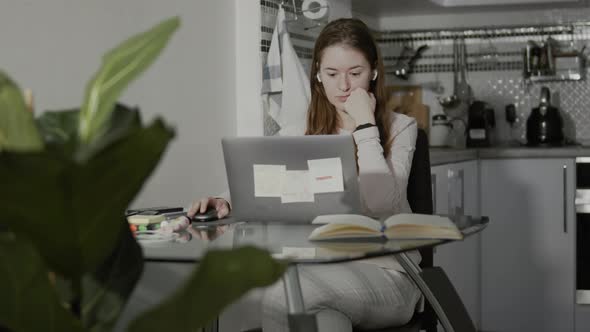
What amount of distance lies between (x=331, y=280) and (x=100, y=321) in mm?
1323

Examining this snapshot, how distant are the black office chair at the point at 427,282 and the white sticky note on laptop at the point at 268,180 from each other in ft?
1.44

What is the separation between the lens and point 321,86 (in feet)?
8.88

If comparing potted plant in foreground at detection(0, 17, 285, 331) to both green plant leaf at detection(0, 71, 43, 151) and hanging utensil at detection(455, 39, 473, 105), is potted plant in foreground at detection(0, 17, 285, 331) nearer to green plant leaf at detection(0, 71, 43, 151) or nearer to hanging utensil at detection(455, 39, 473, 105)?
green plant leaf at detection(0, 71, 43, 151)

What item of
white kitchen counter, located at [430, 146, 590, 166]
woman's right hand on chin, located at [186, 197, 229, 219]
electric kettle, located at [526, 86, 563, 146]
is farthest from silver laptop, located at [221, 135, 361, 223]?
electric kettle, located at [526, 86, 563, 146]

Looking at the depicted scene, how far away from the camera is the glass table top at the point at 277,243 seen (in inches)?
54.7

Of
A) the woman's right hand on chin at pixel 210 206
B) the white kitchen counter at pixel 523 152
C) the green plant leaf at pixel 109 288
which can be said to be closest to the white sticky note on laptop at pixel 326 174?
the woman's right hand on chin at pixel 210 206

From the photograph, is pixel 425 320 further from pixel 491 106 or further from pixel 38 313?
pixel 491 106

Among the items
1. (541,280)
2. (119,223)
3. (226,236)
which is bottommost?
(541,280)

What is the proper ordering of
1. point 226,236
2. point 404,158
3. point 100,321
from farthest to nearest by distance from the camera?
1. point 404,158
2. point 226,236
3. point 100,321

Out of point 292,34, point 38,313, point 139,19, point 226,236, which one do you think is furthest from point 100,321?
point 292,34

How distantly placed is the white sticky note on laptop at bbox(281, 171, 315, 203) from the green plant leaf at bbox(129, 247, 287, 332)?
1.19 meters

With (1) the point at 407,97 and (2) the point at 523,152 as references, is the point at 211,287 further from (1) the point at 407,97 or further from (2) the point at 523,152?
(1) the point at 407,97

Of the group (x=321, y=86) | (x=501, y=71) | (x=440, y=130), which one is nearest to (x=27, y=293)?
(x=321, y=86)

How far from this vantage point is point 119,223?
2.22ft
